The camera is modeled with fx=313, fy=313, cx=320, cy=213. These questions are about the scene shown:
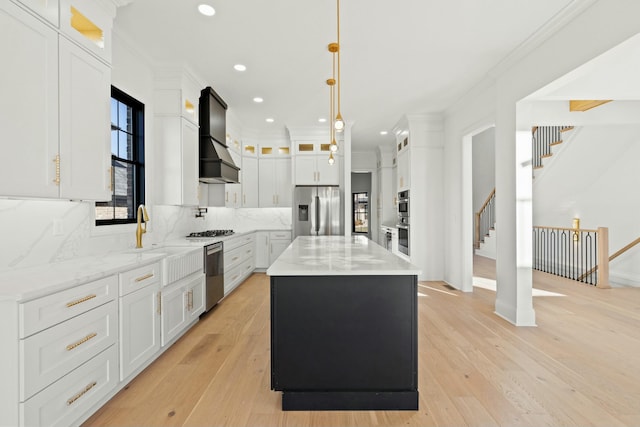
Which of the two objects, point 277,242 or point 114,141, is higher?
point 114,141

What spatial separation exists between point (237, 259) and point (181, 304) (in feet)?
6.62

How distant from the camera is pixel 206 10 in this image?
2.64m

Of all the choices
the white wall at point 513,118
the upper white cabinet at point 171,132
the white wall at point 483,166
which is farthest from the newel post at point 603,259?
the upper white cabinet at point 171,132

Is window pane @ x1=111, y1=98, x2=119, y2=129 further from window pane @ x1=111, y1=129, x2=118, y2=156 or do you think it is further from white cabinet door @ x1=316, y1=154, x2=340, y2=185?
white cabinet door @ x1=316, y1=154, x2=340, y2=185

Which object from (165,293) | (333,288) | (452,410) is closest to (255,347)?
(165,293)

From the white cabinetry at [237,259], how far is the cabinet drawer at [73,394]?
7.75 ft

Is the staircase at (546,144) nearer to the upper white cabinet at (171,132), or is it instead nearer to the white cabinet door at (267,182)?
the white cabinet door at (267,182)

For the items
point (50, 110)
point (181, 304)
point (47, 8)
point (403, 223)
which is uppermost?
point (47, 8)

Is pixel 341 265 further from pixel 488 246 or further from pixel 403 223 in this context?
pixel 488 246

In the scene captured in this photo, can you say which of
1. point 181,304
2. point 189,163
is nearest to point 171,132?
point 189,163

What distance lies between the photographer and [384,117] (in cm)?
572

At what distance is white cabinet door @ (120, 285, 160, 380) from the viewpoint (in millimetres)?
2127

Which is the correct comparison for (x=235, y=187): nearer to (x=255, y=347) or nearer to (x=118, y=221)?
(x=118, y=221)

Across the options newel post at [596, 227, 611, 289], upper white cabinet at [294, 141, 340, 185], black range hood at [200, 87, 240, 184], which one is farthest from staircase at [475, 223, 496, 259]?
Result: black range hood at [200, 87, 240, 184]
